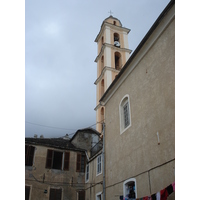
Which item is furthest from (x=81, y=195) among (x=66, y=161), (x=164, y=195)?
(x=164, y=195)

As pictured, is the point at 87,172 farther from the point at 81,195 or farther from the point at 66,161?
the point at 66,161

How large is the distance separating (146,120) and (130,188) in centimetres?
330

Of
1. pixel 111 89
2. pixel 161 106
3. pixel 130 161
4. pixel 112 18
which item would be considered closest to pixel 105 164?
pixel 130 161

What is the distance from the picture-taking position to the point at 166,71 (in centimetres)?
841

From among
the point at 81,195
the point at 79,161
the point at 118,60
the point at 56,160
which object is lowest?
the point at 81,195

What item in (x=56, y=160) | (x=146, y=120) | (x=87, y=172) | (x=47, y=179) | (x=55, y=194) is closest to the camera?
(x=146, y=120)

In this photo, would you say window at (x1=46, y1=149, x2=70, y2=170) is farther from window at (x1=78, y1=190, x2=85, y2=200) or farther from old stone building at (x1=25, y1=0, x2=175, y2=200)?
window at (x1=78, y1=190, x2=85, y2=200)

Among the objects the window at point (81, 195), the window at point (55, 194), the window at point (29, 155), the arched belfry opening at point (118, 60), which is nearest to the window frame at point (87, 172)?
the window at point (81, 195)

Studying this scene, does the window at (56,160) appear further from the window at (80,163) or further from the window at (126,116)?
the window at (126,116)

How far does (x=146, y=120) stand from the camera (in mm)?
9336

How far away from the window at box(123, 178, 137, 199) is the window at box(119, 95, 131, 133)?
8.40ft

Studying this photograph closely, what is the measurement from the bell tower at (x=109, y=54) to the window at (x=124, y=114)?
1585 centimetres

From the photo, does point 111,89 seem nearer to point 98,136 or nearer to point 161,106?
point 161,106

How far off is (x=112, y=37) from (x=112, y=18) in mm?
5029
